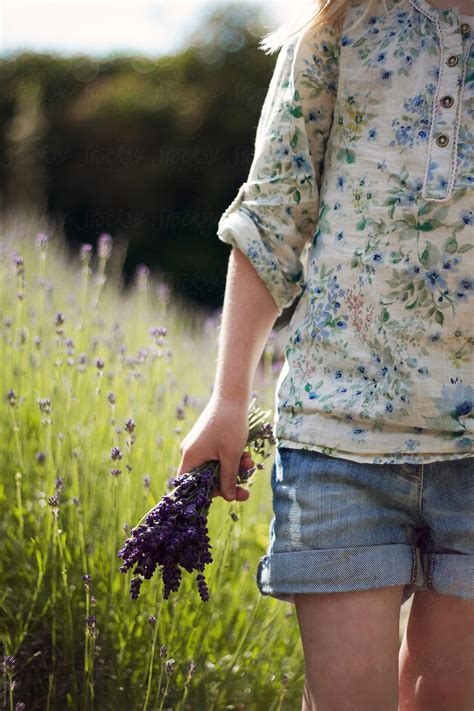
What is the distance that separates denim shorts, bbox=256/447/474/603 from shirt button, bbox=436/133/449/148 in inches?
20.4

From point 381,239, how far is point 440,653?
28.7 inches

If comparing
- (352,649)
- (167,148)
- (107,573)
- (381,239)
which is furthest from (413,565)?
(167,148)

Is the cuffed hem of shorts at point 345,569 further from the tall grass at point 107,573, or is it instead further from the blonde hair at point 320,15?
the blonde hair at point 320,15

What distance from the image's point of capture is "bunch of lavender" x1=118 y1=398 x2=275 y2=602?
4.71 feet

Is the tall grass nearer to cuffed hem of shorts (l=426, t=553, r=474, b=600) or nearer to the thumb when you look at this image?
the thumb

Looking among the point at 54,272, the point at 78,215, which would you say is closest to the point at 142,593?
the point at 54,272

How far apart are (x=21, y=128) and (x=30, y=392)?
800 cm

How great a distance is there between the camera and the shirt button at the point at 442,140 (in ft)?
4.78

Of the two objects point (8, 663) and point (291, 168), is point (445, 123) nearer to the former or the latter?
point (291, 168)

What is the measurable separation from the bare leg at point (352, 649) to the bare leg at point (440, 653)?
0.17 metres

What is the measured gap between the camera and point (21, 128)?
1000 centimetres

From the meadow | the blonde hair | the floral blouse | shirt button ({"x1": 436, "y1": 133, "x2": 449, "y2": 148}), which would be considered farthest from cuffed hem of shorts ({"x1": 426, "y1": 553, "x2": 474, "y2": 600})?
the blonde hair

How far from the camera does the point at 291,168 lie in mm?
1621

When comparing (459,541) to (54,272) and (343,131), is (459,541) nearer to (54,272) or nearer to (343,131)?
(343,131)
